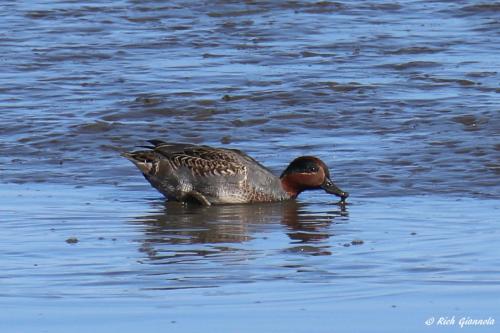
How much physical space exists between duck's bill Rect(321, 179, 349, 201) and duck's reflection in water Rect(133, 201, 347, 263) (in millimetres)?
137

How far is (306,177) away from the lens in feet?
39.9

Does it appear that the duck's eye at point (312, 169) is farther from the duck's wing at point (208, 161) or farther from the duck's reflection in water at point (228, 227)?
the duck's wing at point (208, 161)

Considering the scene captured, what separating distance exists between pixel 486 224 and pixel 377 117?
14.6ft

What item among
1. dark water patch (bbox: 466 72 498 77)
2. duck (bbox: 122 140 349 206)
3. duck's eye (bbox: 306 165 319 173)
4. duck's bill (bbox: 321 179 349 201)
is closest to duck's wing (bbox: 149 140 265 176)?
duck (bbox: 122 140 349 206)

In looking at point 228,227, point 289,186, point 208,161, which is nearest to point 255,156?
point 289,186

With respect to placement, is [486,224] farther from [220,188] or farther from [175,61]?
[175,61]

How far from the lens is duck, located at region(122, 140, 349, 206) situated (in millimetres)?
12062

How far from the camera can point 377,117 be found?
1503cm

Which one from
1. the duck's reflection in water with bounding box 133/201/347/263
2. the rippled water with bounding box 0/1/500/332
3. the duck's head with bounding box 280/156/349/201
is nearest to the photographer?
the rippled water with bounding box 0/1/500/332

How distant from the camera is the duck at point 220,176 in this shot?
39.6 ft

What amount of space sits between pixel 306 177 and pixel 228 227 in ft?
4.40

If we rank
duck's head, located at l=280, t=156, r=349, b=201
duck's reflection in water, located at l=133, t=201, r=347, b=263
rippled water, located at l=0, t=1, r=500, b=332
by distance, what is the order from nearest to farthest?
rippled water, located at l=0, t=1, r=500, b=332, duck's reflection in water, located at l=133, t=201, r=347, b=263, duck's head, located at l=280, t=156, r=349, b=201

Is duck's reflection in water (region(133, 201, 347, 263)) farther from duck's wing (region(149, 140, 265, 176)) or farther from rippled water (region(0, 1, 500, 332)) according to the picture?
duck's wing (region(149, 140, 265, 176))

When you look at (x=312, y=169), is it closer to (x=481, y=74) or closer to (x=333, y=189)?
(x=333, y=189)
